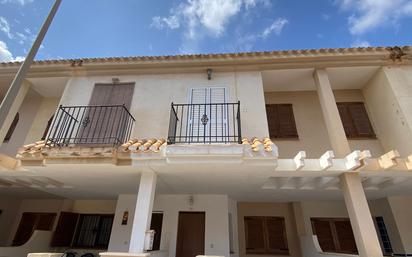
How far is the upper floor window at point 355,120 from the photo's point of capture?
8.59m

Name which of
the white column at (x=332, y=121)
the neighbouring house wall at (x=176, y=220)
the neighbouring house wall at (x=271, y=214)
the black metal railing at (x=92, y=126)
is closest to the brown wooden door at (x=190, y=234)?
the neighbouring house wall at (x=176, y=220)

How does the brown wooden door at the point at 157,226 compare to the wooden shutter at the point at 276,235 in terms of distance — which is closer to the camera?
the brown wooden door at the point at 157,226

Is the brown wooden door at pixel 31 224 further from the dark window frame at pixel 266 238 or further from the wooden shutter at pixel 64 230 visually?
the dark window frame at pixel 266 238

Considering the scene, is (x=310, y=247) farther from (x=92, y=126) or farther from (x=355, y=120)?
(x=92, y=126)

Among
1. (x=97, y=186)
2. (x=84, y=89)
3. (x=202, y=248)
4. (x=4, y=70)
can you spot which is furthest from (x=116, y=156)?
(x=4, y=70)

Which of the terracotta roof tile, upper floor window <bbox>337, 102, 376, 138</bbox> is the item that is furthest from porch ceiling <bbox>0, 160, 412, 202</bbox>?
the terracotta roof tile

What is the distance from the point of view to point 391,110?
24.6 feet

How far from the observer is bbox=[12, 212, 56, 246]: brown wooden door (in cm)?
1035

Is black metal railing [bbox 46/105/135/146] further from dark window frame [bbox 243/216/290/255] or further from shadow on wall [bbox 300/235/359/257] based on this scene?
shadow on wall [bbox 300/235/359/257]

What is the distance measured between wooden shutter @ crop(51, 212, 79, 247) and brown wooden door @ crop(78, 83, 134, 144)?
4994 millimetres

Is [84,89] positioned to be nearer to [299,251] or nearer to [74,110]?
[74,110]

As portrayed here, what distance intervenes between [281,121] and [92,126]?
7299mm

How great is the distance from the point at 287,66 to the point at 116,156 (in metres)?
6.77

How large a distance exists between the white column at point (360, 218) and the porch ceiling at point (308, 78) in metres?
4.11
